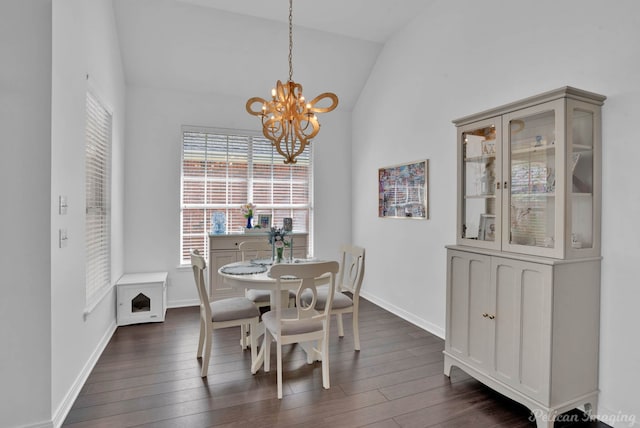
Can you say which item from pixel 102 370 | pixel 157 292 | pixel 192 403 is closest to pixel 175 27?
pixel 157 292

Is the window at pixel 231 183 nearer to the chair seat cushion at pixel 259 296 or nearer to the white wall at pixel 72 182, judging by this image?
the white wall at pixel 72 182

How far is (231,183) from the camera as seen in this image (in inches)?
195

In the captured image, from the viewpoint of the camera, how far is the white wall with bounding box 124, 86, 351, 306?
4.45 metres

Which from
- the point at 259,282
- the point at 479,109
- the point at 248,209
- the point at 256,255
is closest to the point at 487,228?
the point at 479,109

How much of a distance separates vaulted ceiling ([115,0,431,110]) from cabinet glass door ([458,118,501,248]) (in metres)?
2.01

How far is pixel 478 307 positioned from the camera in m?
2.50

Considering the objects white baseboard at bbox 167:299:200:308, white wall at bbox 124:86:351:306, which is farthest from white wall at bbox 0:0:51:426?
white baseboard at bbox 167:299:200:308

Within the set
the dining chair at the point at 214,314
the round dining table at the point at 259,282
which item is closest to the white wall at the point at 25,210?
the dining chair at the point at 214,314

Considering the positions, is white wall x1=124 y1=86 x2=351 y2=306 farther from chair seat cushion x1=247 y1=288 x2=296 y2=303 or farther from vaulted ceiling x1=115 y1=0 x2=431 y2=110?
chair seat cushion x1=247 y1=288 x2=296 y2=303

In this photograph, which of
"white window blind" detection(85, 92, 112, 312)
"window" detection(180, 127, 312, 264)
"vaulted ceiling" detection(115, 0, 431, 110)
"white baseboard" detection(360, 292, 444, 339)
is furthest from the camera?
"window" detection(180, 127, 312, 264)

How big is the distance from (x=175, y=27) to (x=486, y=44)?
333 cm

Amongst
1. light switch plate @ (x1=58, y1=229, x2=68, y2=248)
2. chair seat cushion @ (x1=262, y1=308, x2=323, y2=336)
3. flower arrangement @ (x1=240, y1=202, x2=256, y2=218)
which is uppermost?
flower arrangement @ (x1=240, y1=202, x2=256, y2=218)

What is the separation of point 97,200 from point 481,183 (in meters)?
3.48

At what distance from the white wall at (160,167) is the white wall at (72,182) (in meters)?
1.09
